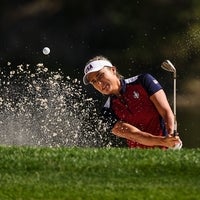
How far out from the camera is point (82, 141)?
10758 millimetres

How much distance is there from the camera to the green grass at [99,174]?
211 inches

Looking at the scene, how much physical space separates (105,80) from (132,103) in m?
0.39

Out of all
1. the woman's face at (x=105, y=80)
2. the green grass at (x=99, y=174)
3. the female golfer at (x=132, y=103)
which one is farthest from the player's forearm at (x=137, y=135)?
the green grass at (x=99, y=174)

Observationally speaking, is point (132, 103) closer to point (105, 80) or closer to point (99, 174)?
point (105, 80)

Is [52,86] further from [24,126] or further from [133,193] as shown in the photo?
[133,193]

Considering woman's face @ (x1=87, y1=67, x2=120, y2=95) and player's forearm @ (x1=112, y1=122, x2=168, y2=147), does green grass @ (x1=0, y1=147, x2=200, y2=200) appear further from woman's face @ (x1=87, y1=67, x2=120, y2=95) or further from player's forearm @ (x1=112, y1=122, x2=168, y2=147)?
woman's face @ (x1=87, y1=67, x2=120, y2=95)

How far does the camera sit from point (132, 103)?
817 centimetres

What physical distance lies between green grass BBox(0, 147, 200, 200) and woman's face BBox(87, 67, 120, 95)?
1.60m

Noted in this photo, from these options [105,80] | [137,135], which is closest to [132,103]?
[105,80]

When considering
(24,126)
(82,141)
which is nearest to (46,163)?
(82,141)

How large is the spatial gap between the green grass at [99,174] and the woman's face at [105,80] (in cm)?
160

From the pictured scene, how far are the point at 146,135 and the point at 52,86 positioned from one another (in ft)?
14.7

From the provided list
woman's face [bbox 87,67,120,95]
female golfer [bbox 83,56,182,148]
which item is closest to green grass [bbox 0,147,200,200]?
female golfer [bbox 83,56,182,148]

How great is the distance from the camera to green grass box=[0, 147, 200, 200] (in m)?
5.36
